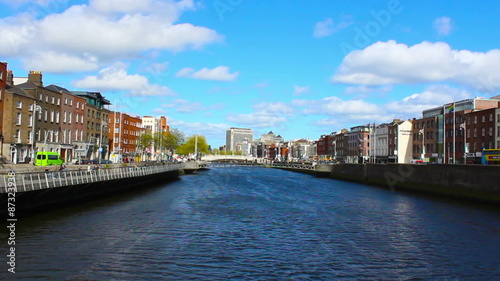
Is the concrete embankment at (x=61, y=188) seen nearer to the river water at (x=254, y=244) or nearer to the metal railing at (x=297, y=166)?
the river water at (x=254, y=244)

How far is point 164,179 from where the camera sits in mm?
86562

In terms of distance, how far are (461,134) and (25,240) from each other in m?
99.3

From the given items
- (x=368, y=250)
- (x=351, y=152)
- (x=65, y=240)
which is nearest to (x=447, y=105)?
(x=351, y=152)

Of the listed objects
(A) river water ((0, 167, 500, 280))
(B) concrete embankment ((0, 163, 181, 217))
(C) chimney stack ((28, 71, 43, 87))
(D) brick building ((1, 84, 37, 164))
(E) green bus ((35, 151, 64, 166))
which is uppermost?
(C) chimney stack ((28, 71, 43, 87))

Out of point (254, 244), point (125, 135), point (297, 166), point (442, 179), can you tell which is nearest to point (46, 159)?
point (254, 244)

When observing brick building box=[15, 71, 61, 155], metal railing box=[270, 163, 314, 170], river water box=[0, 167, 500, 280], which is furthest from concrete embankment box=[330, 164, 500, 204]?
brick building box=[15, 71, 61, 155]

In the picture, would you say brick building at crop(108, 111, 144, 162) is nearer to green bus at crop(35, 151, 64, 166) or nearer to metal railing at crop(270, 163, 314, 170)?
metal railing at crop(270, 163, 314, 170)

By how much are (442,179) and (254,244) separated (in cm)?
3874

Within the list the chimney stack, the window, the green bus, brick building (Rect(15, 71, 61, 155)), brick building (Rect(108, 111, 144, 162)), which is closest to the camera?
the green bus

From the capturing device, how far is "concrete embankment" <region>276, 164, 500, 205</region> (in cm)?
4475

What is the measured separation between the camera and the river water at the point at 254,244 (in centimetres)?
1955

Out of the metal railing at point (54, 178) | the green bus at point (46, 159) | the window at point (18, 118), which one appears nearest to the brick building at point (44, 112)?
the window at point (18, 118)

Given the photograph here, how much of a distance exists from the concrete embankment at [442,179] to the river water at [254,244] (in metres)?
4.28

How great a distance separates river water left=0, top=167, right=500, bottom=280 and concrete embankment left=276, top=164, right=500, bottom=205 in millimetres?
4282
